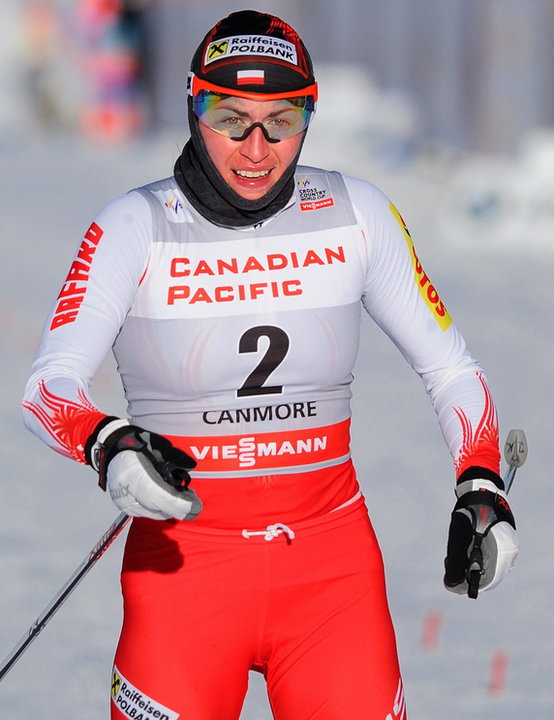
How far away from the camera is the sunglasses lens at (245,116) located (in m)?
3.18

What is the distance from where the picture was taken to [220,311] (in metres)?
3.15

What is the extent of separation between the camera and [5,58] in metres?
23.2

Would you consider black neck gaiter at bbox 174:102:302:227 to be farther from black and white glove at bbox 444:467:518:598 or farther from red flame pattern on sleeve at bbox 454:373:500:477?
black and white glove at bbox 444:467:518:598

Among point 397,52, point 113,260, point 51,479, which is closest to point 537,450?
point 51,479

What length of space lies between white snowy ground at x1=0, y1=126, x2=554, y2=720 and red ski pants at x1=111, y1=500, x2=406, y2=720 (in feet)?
3.36

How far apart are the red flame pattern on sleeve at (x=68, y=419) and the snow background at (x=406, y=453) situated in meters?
1.42

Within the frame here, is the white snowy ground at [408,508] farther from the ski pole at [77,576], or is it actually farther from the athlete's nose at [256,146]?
the ski pole at [77,576]

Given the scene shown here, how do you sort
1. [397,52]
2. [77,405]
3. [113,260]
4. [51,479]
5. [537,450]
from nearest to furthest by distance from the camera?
[77,405]
[113,260]
[51,479]
[537,450]
[397,52]

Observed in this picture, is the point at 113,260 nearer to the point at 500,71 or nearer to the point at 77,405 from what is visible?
the point at 77,405

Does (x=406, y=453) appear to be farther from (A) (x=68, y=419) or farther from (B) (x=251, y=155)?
(A) (x=68, y=419)

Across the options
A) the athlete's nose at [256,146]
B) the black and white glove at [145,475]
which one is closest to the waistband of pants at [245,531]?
the black and white glove at [145,475]

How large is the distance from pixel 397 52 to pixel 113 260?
16.2 m

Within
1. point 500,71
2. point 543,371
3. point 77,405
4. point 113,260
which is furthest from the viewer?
point 500,71

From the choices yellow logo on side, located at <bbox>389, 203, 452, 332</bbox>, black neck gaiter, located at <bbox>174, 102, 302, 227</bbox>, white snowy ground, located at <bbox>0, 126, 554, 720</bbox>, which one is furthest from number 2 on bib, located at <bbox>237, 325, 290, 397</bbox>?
white snowy ground, located at <bbox>0, 126, 554, 720</bbox>
